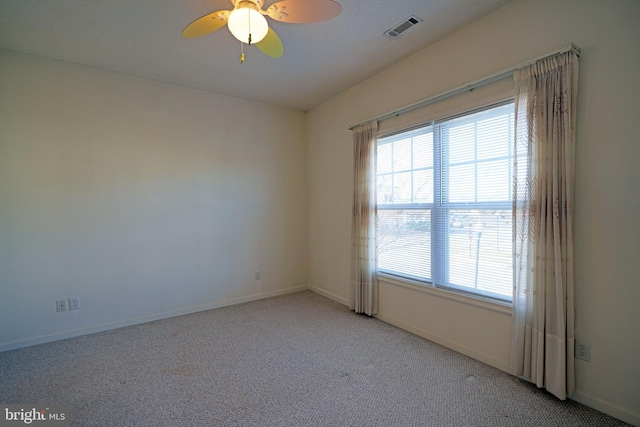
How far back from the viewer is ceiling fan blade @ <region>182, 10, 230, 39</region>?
1.84 metres

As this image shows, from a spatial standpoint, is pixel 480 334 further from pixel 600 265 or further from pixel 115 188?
pixel 115 188

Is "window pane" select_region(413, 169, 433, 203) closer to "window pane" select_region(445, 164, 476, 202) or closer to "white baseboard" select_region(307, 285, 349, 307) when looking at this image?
"window pane" select_region(445, 164, 476, 202)

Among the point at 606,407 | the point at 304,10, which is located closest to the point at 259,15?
the point at 304,10

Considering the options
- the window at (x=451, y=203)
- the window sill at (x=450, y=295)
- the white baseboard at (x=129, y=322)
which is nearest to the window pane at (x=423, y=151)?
the window at (x=451, y=203)

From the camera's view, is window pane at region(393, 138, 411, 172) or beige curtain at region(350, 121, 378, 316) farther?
beige curtain at region(350, 121, 378, 316)

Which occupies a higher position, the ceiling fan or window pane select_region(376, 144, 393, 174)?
the ceiling fan

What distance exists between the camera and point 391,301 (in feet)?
11.0

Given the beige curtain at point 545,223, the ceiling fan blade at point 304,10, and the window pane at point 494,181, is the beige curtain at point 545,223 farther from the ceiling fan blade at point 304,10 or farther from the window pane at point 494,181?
the ceiling fan blade at point 304,10

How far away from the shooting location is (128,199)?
11.3ft

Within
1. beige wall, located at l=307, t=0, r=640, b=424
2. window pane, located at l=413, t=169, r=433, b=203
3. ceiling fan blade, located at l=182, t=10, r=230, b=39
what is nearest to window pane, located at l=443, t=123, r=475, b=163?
window pane, located at l=413, t=169, r=433, b=203

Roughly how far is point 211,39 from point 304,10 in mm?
1380

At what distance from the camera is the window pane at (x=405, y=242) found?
3025mm

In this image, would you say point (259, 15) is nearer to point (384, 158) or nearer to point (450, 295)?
point (384, 158)

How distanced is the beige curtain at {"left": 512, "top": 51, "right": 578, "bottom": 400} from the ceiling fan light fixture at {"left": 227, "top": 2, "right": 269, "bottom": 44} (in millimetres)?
1922
